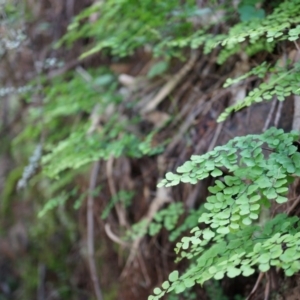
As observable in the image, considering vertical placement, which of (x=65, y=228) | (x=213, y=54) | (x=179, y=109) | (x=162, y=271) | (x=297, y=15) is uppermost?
(x=297, y=15)

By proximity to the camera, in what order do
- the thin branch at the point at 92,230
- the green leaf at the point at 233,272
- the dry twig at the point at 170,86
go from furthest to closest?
the thin branch at the point at 92,230 < the dry twig at the point at 170,86 < the green leaf at the point at 233,272

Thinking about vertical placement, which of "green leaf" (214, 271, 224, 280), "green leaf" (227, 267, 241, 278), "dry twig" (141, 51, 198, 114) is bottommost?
"dry twig" (141, 51, 198, 114)

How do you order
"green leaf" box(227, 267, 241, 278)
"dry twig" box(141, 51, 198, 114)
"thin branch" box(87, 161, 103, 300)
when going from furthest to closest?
1. "thin branch" box(87, 161, 103, 300)
2. "dry twig" box(141, 51, 198, 114)
3. "green leaf" box(227, 267, 241, 278)

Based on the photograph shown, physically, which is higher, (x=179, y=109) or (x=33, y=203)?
(x=179, y=109)

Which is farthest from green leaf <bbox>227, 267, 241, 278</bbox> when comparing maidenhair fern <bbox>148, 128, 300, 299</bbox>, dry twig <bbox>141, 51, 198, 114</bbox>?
dry twig <bbox>141, 51, 198, 114</bbox>

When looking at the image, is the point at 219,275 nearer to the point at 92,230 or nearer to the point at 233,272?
the point at 233,272

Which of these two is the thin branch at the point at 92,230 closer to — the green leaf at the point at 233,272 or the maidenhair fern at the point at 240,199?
the maidenhair fern at the point at 240,199

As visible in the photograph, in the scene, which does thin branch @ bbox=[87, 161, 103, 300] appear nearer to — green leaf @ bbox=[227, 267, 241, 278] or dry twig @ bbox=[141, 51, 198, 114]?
dry twig @ bbox=[141, 51, 198, 114]

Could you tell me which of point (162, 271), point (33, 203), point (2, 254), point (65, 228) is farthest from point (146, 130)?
point (2, 254)

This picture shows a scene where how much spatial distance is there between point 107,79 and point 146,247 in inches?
35.8

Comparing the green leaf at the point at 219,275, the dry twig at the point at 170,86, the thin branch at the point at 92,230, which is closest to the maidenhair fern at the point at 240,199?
Result: the green leaf at the point at 219,275

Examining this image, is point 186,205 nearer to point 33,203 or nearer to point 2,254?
point 33,203

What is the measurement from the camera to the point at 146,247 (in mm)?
1854

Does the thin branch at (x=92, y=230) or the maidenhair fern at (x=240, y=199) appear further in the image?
the thin branch at (x=92, y=230)
